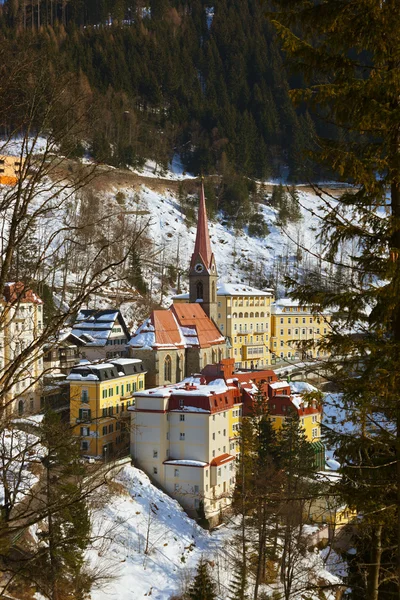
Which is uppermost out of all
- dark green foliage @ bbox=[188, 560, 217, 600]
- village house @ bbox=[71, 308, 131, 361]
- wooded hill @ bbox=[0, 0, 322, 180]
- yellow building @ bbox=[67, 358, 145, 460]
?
wooded hill @ bbox=[0, 0, 322, 180]

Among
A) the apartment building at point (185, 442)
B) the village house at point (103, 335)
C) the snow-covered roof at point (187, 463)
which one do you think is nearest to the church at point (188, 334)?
the village house at point (103, 335)

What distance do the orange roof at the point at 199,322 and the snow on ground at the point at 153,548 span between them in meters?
18.4

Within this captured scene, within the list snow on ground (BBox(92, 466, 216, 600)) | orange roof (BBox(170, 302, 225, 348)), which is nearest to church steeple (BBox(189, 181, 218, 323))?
orange roof (BBox(170, 302, 225, 348))

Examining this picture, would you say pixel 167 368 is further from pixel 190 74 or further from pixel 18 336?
pixel 190 74

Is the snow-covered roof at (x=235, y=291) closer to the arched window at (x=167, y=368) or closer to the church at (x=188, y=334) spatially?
the church at (x=188, y=334)

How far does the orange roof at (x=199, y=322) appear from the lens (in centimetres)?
4809

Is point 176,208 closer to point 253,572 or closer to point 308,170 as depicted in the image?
point 253,572

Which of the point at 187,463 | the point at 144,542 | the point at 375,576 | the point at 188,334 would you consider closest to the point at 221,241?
the point at 188,334

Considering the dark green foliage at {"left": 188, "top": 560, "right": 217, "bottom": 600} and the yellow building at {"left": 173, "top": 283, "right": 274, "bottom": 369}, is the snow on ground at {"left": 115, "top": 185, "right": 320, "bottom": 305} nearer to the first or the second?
the yellow building at {"left": 173, "top": 283, "right": 274, "bottom": 369}

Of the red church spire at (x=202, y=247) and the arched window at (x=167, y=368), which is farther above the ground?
the red church spire at (x=202, y=247)

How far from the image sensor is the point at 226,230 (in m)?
83.8

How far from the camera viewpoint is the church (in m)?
42.9

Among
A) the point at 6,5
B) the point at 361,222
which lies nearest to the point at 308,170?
the point at 361,222

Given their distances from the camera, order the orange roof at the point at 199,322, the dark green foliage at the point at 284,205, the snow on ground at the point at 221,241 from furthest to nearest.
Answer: the dark green foliage at the point at 284,205 → the snow on ground at the point at 221,241 → the orange roof at the point at 199,322
